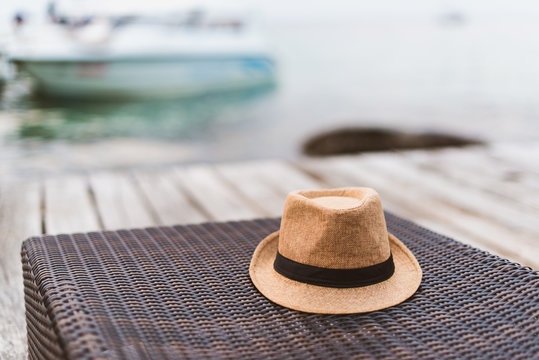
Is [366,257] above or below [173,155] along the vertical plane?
above

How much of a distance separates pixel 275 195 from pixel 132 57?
7490mm

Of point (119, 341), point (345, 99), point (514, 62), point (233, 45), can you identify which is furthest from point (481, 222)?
point (514, 62)

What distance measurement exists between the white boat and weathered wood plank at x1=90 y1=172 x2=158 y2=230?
7.04m

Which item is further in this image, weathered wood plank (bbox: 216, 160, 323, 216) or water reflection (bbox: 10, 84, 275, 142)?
water reflection (bbox: 10, 84, 275, 142)

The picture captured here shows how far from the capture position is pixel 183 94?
10.2 metres

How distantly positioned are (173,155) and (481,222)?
25.3 feet

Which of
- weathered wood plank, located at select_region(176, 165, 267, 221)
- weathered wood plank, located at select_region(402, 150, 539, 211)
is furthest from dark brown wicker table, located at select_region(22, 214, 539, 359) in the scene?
weathered wood plank, located at select_region(402, 150, 539, 211)

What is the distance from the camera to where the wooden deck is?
1736mm

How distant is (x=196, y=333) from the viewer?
75 centimetres

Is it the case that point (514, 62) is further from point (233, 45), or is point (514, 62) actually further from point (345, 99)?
point (233, 45)

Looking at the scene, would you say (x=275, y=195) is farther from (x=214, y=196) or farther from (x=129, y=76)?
(x=129, y=76)

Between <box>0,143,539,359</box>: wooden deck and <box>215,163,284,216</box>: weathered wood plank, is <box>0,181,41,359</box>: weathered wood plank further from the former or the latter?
<box>215,163,284,216</box>: weathered wood plank

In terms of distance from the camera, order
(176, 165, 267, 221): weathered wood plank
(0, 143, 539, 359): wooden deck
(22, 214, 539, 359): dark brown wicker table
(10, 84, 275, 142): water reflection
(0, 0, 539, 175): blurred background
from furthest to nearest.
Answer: (10, 84, 275, 142): water reflection → (0, 0, 539, 175): blurred background → (176, 165, 267, 221): weathered wood plank → (0, 143, 539, 359): wooden deck → (22, 214, 539, 359): dark brown wicker table

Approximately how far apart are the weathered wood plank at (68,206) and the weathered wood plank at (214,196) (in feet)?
1.36
